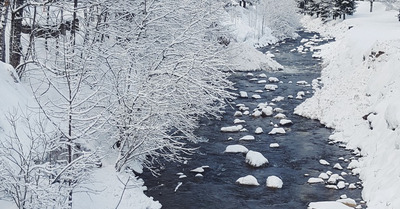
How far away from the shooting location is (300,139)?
62.7ft

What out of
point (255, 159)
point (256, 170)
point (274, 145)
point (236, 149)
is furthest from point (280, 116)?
point (256, 170)

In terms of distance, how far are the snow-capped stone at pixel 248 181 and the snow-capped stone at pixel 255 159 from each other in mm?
1295

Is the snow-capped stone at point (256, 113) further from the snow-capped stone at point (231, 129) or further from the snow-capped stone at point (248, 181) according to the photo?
the snow-capped stone at point (248, 181)

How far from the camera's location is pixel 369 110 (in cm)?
1931

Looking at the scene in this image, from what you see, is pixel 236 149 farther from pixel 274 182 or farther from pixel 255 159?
pixel 274 182

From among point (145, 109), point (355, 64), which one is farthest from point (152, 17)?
point (355, 64)

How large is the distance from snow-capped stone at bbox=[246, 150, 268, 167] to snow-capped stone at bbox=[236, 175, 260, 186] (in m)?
1.29

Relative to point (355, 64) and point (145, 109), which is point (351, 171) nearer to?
point (145, 109)

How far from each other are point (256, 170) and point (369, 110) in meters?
6.79

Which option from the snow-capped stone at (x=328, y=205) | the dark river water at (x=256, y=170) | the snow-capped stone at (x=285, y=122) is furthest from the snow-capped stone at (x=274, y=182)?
the snow-capped stone at (x=285, y=122)

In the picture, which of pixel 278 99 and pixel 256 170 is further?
pixel 278 99

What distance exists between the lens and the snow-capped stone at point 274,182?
14469 mm

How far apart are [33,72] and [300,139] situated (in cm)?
1120

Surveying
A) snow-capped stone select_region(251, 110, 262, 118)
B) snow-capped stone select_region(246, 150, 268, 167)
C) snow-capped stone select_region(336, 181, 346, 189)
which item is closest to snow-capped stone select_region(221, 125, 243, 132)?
snow-capped stone select_region(251, 110, 262, 118)
